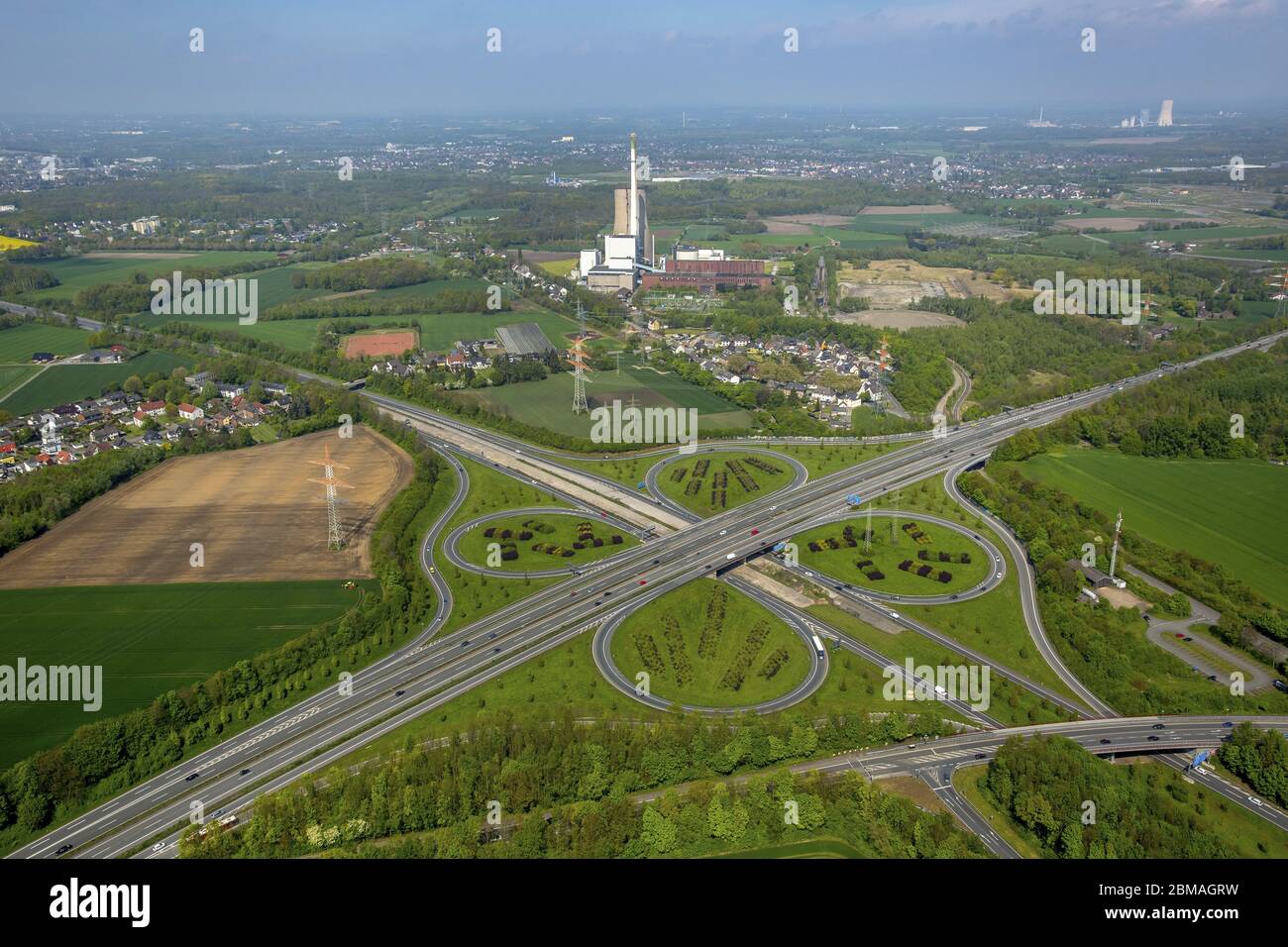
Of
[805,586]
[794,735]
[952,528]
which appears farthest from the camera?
[952,528]

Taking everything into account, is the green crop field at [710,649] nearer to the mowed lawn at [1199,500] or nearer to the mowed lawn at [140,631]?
the mowed lawn at [140,631]

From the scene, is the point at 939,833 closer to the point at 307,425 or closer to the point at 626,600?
the point at 626,600

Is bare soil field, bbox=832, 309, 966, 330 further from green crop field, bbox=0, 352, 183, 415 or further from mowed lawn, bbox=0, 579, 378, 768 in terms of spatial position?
green crop field, bbox=0, 352, 183, 415

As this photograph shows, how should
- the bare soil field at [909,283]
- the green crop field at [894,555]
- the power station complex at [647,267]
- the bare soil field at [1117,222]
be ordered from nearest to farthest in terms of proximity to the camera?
the green crop field at [894,555] → the bare soil field at [909,283] → the power station complex at [647,267] → the bare soil field at [1117,222]

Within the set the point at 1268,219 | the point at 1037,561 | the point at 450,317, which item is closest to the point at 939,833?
the point at 1037,561

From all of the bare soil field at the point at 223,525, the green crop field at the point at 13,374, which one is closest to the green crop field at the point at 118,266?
the green crop field at the point at 13,374
